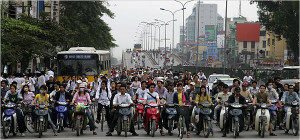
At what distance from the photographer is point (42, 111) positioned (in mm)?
13695

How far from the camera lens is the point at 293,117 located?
14.4 m

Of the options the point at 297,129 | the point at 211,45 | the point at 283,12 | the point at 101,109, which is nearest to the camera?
the point at 297,129

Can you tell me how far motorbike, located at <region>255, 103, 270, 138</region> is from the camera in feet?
45.1

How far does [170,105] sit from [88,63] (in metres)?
15.5

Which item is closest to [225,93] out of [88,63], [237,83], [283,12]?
[237,83]

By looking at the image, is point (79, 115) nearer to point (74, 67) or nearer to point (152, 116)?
point (152, 116)

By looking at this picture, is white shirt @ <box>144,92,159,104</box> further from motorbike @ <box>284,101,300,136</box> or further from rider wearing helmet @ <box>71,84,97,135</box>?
motorbike @ <box>284,101,300,136</box>

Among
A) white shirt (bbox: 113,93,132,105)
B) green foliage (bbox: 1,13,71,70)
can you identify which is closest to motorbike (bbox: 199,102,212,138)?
white shirt (bbox: 113,93,132,105)

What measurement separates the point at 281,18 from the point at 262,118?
134 feet

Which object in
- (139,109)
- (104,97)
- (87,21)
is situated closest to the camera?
(139,109)

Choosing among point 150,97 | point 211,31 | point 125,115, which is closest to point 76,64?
point 150,97

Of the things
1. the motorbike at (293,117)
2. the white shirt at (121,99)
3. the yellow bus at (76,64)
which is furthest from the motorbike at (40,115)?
the yellow bus at (76,64)

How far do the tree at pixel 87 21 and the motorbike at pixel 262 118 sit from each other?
47046mm

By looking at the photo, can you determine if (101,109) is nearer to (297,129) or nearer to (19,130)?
(19,130)
